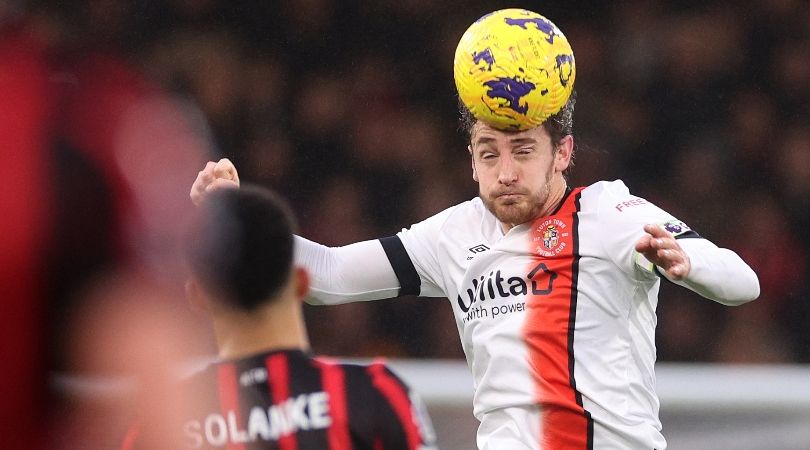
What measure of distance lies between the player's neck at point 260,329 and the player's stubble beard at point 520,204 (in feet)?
4.17

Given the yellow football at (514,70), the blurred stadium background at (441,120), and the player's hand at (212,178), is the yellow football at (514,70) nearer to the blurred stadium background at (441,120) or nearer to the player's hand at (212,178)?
the player's hand at (212,178)

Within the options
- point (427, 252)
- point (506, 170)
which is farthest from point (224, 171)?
point (506, 170)

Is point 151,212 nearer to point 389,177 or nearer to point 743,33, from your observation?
point 389,177

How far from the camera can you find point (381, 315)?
7.08 metres

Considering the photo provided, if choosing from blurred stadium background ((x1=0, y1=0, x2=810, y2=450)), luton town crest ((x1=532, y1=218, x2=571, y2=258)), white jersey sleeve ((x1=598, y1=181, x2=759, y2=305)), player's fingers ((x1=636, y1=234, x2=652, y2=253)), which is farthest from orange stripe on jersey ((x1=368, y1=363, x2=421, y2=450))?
blurred stadium background ((x1=0, y1=0, x2=810, y2=450))

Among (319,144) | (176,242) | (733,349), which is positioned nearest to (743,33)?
(733,349)

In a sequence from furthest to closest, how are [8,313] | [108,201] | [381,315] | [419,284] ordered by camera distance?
[381,315], [419,284], [108,201], [8,313]

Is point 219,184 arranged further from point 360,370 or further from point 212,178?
point 360,370

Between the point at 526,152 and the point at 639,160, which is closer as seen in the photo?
the point at 526,152

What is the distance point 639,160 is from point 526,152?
3.89 m

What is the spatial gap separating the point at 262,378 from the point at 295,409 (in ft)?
0.28

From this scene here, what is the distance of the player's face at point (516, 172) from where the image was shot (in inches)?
144

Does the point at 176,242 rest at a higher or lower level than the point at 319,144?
lower

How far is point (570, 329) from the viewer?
3.56 meters
